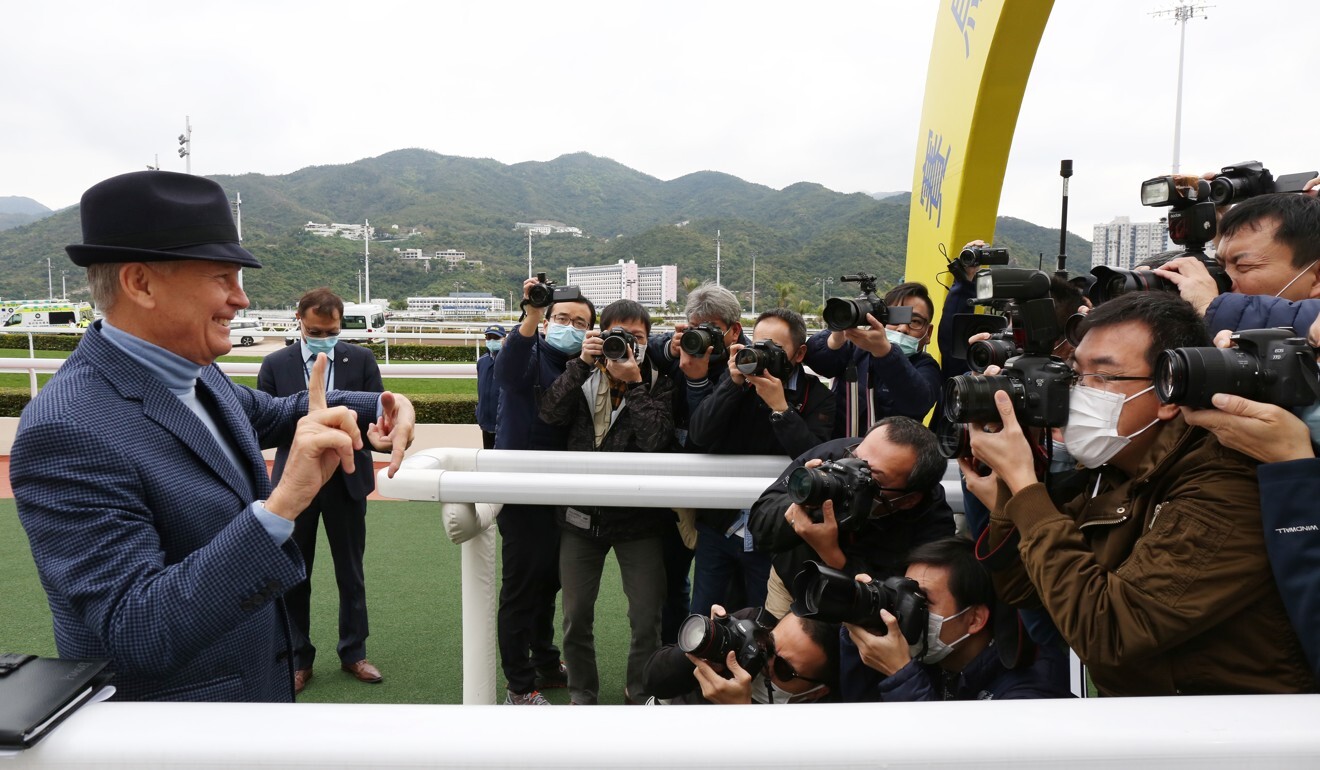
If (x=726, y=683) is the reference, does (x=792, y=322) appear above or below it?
above

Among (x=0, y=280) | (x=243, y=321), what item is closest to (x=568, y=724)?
(x=243, y=321)

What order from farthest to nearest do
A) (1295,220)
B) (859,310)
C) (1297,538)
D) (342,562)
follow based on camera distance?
(342,562) → (859,310) → (1295,220) → (1297,538)

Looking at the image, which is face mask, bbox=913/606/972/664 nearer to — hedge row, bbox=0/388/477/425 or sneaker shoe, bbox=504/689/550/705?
sneaker shoe, bbox=504/689/550/705

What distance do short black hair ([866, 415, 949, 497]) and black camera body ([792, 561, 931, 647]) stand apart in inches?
→ 16.8

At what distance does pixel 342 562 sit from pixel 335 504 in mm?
261

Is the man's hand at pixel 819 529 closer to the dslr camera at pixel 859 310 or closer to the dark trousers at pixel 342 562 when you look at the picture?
the dslr camera at pixel 859 310

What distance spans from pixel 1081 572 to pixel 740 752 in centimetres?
72

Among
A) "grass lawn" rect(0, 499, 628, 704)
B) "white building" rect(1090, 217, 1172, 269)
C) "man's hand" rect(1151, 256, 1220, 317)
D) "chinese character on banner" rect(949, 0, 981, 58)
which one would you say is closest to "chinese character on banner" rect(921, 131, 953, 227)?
"chinese character on banner" rect(949, 0, 981, 58)

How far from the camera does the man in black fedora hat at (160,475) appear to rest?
1190 millimetres

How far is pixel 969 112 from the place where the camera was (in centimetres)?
435

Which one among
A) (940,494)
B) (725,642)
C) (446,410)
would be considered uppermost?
(940,494)

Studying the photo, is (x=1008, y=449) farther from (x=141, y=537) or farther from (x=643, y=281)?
(x=643, y=281)

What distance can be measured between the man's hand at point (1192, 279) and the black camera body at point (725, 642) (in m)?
1.36

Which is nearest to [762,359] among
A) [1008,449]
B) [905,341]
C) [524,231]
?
[905,341]
